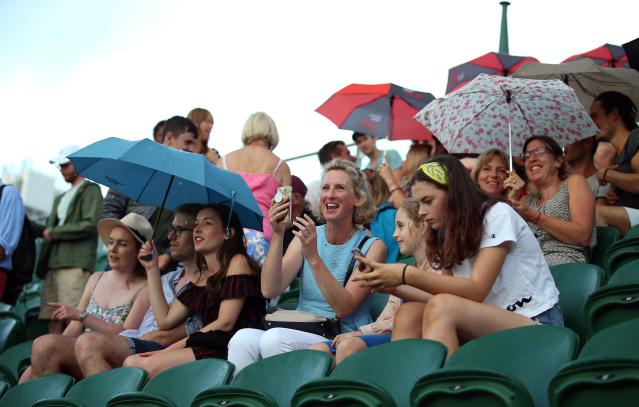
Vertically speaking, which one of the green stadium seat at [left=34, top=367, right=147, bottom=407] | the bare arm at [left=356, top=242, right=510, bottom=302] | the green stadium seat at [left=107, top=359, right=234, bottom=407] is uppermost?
the bare arm at [left=356, top=242, right=510, bottom=302]

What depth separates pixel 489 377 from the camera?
3.26 m

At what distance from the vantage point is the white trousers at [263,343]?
4824mm

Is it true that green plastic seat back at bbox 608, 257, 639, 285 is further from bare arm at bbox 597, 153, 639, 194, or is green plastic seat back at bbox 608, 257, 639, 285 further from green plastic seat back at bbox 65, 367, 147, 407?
green plastic seat back at bbox 65, 367, 147, 407

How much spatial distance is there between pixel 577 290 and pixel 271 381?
1517mm

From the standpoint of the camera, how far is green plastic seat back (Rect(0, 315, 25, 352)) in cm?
701

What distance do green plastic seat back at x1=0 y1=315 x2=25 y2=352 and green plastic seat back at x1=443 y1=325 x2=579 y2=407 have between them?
167 inches

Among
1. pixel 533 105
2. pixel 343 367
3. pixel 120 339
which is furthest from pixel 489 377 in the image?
pixel 533 105

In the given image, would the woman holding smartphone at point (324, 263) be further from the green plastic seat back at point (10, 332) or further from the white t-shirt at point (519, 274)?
the green plastic seat back at point (10, 332)

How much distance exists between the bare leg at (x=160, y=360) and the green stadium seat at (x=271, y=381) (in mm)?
950

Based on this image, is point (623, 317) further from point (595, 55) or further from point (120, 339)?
point (595, 55)

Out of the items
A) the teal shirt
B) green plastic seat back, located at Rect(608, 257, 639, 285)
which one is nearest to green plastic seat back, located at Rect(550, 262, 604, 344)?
green plastic seat back, located at Rect(608, 257, 639, 285)

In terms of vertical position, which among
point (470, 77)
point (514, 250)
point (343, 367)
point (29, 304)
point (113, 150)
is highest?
point (470, 77)

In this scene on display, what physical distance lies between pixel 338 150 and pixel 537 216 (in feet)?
11.1

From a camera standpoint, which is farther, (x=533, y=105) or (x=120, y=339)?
(x=533, y=105)
